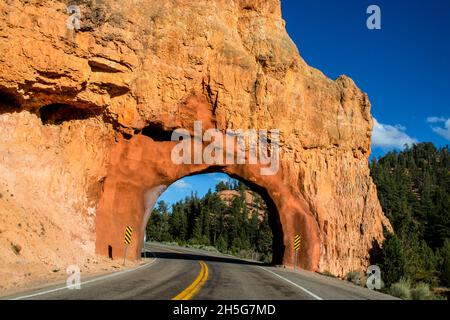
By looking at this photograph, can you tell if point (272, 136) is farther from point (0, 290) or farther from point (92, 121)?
point (0, 290)

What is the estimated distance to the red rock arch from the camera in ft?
83.6

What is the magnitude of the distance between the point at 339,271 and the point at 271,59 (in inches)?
682

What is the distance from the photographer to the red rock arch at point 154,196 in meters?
25.5

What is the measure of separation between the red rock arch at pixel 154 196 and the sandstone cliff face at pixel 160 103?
1.06 feet

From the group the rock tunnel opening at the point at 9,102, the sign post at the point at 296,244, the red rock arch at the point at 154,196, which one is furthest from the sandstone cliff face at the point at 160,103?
the sign post at the point at 296,244

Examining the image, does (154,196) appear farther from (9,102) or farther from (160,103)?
(9,102)

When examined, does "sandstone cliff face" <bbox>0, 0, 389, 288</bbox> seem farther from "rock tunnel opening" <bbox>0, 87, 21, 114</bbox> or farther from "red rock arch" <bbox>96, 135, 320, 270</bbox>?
"red rock arch" <bbox>96, 135, 320, 270</bbox>

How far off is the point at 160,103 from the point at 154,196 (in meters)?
6.45

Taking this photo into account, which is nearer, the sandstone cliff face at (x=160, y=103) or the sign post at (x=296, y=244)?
the sandstone cliff face at (x=160, y=103)

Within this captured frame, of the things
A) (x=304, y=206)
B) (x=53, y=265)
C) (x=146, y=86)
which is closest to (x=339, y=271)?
(x=304, y=206)

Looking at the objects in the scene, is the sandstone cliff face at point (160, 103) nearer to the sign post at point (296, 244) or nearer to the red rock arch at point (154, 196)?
the red rock arch at point (154, 196)

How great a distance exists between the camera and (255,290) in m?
12.8

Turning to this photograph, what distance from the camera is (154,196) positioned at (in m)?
28.9

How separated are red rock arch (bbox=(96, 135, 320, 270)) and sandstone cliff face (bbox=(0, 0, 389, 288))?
1.06ft
